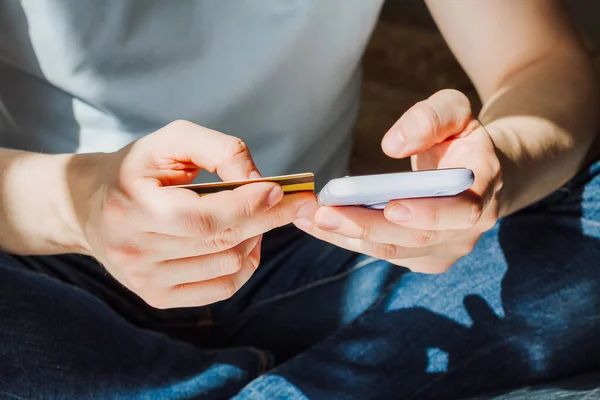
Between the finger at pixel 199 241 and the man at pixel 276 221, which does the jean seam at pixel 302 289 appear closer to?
the man at pixel 276 221

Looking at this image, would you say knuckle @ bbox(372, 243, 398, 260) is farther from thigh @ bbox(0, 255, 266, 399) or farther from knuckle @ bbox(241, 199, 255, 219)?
thigh @ bbox(0, 255, 266, 399)

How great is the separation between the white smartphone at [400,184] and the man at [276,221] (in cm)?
5

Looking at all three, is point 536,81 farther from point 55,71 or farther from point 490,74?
point 55,71

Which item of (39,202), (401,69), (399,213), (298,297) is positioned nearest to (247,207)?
(399,213)

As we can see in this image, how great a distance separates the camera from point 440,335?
822 millimetres

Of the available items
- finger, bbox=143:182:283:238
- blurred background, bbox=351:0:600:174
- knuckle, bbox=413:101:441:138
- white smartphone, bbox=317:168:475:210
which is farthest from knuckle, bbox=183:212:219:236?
blurred background, bbox=351:0:600:174

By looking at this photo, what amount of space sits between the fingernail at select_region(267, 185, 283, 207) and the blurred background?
0.84 m

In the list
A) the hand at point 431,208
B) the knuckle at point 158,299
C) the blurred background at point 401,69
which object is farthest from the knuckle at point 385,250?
the blurred background at point 401,69

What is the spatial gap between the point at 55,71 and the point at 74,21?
0.07 metres

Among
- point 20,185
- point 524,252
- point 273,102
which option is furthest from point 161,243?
point 524,252

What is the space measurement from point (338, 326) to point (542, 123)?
371 mm

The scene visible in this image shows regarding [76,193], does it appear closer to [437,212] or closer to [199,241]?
[199,241]

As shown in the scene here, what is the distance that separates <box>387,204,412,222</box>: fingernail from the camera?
21.7 inches

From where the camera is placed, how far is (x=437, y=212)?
0.57 metres
